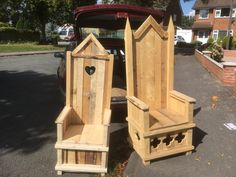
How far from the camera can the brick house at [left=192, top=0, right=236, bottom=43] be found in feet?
134

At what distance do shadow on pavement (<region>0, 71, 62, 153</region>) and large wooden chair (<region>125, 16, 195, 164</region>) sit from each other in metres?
1.82

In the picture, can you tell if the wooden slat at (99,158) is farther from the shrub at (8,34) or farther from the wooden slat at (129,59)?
the shrub at (8,34)

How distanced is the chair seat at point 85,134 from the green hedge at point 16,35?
30773 millimetres

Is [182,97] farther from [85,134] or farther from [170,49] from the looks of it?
[85,134]

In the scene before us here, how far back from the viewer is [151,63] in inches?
215

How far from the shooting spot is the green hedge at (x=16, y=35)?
33188mm

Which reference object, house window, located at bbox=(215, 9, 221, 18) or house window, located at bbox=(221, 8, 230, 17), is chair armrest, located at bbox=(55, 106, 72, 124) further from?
house window, located at bbox=(215, 9, 221, 18)

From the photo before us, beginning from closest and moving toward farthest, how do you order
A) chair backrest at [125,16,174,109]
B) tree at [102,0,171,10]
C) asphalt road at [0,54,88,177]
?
asphalt road at [0,54,88,177] → chair backrest at [125,16,174,109] → tree at [102,0,171,10]

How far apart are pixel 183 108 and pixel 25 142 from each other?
2842mm

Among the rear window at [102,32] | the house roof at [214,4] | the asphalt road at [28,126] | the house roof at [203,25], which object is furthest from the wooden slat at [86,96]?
the house roof at [203,25]

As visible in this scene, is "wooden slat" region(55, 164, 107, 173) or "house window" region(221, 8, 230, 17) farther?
"house window" region(221, 8, 230, 17)

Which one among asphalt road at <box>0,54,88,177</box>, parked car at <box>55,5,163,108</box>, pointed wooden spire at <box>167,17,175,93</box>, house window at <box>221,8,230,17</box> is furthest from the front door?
pointed wooden spire at <box>167,17,175,93</box>

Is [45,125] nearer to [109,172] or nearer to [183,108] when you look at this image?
[109,172]

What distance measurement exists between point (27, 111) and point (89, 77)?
2968 millimetres
